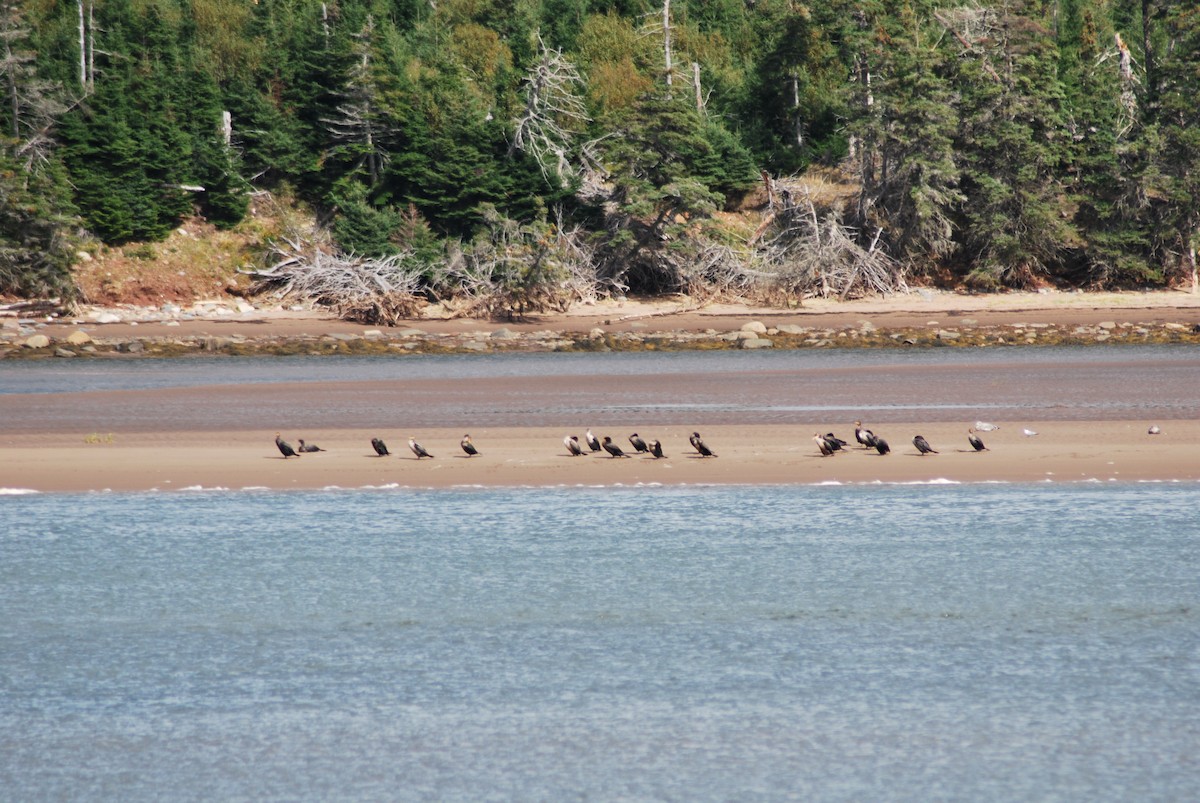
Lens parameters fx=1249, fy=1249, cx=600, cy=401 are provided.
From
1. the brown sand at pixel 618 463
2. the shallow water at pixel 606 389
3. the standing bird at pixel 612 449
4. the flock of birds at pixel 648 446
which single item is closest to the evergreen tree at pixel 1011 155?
the shallow water at pixel 606 389

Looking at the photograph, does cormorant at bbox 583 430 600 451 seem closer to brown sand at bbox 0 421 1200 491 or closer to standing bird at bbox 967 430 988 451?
brown sand at bbox 0 421 1200 491

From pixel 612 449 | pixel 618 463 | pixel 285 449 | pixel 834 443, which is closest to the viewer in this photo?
pixel 834 443

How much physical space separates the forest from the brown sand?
70.6ft

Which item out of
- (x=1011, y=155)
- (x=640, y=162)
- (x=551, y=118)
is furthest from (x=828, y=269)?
(x=551, y=118)

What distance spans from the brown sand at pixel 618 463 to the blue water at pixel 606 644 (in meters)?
0.45

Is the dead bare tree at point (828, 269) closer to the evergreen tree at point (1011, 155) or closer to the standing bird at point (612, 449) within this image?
the evergreen tree at point (1011, 155)

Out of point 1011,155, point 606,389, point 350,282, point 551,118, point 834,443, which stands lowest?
point 606,389

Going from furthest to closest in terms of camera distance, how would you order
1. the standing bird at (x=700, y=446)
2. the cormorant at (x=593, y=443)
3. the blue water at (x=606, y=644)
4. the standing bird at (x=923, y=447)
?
the cormorant at (x=593, y=443)
the standing bird at (x=700, y=446)
the standing bird at (x=923, y=447)
the blue water at (x=606, y=644)

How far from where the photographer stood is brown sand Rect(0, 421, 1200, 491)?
50.3 ft

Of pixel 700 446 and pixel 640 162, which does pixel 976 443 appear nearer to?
pixel 700 446

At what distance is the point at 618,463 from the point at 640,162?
25312 mm

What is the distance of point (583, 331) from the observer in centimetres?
3647

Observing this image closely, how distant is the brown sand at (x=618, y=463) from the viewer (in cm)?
1532

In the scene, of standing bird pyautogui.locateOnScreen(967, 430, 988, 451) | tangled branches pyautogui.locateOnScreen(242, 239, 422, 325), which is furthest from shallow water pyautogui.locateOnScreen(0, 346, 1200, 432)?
tangled branches pyautogui.locateOnScreen(242, 239, 422, 325)
